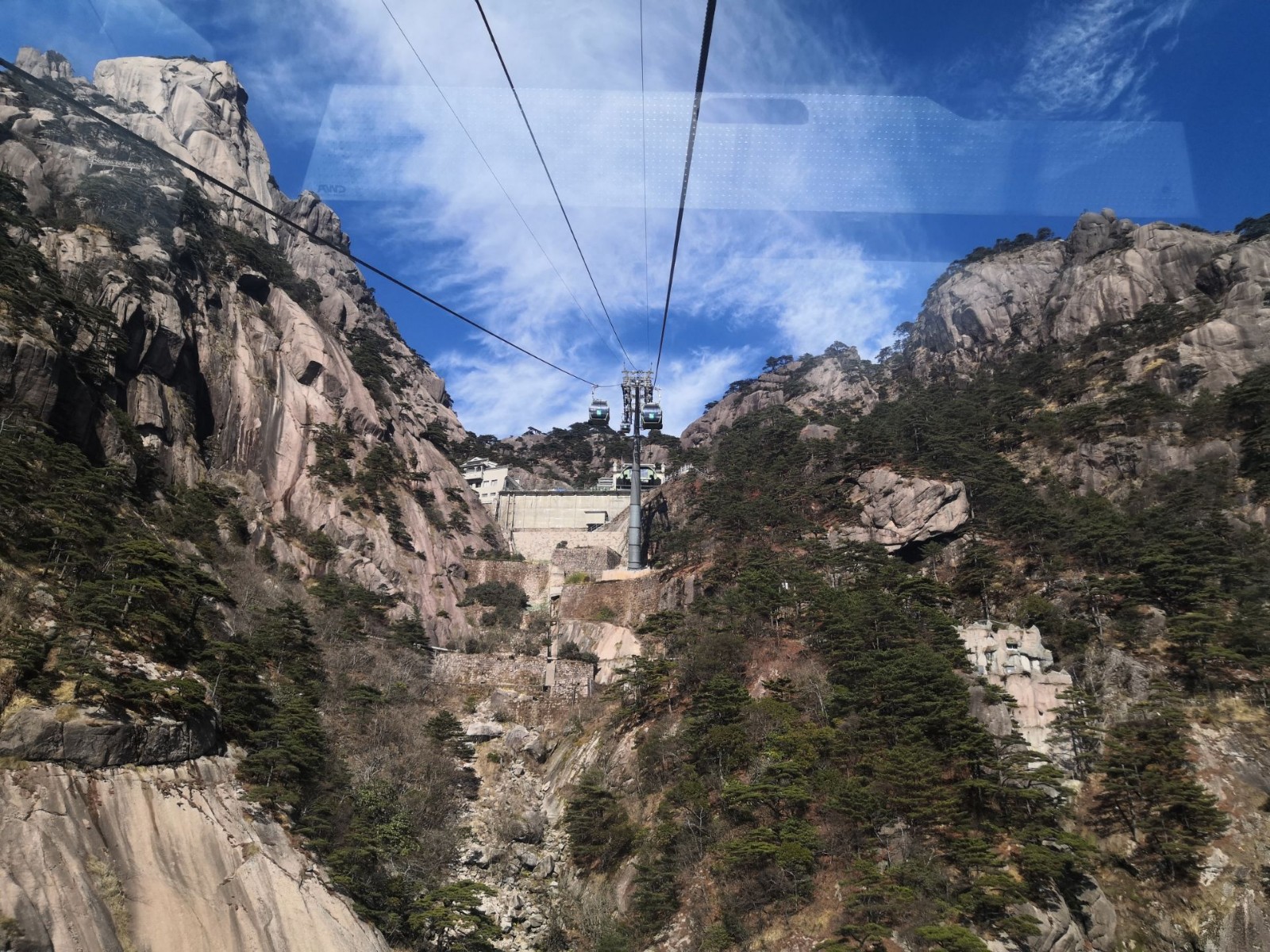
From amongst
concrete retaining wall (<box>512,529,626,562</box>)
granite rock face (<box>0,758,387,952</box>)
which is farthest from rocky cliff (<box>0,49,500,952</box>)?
concrete retaining wall (<box>512,529,626,562</box>)

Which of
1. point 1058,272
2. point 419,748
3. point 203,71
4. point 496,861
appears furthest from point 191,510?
point 1058,272

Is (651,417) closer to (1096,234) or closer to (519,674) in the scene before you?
(519,674)

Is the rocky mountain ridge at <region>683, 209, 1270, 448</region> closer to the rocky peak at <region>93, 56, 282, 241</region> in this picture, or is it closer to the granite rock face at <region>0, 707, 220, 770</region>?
the granite rock face at <region>0, 707, 220, 770</region>

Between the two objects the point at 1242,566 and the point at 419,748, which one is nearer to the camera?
the point at 1242,566

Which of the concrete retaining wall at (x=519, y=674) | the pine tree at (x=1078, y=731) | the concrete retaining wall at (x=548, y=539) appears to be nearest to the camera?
the pine tree at (x=1078, y=731)

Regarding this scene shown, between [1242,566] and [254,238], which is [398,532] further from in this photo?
[1242,566]

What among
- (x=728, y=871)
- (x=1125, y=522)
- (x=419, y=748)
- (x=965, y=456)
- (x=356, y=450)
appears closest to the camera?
(x=728, y=871)

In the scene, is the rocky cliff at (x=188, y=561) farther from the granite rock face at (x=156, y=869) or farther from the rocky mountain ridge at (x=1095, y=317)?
the rocky mountain ridge at (x=1095, y=317)

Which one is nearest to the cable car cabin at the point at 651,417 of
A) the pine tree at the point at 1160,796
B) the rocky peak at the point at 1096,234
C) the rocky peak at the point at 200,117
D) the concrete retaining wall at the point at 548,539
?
the concrete retaining wall at the point at 548,539
